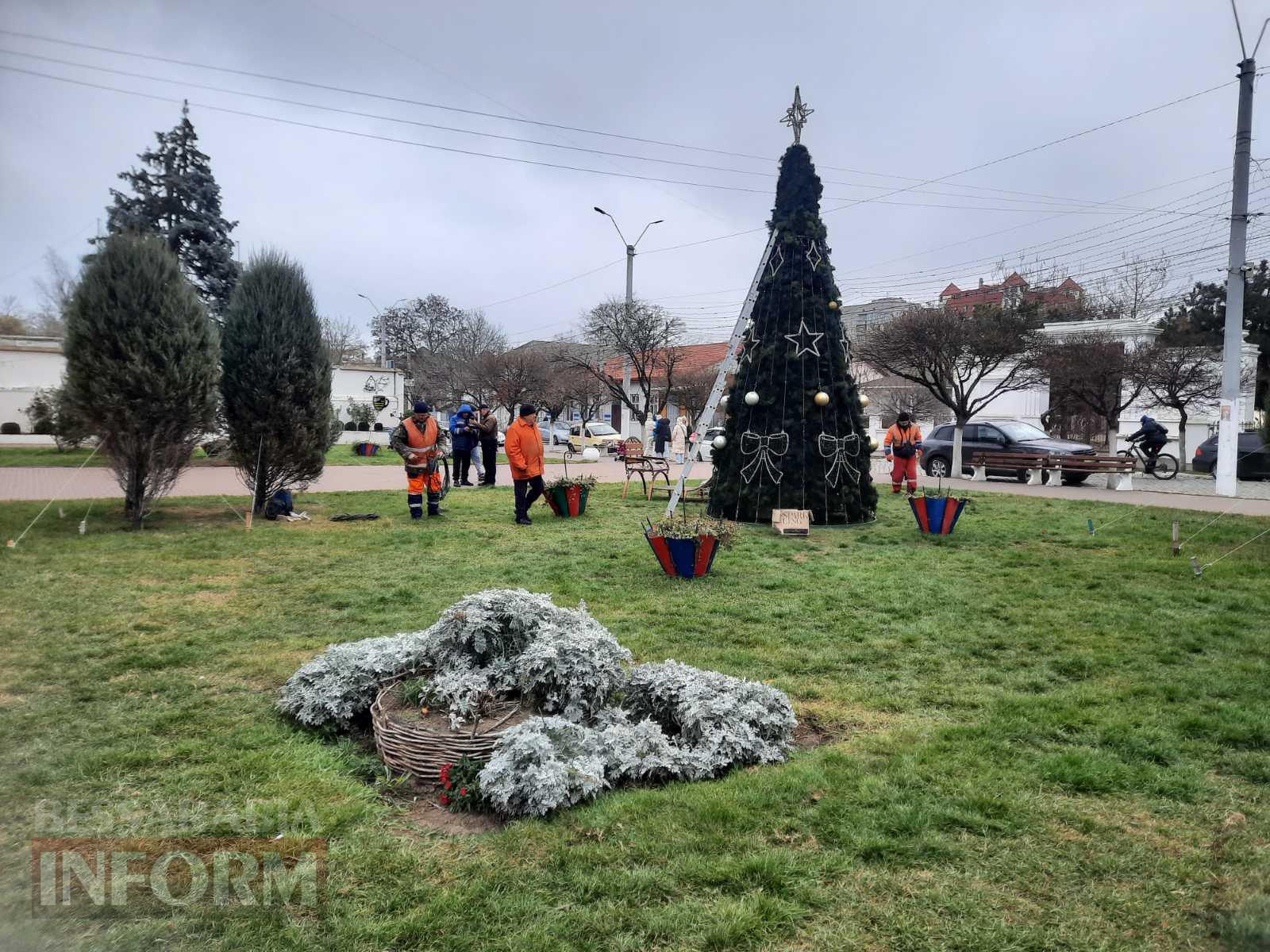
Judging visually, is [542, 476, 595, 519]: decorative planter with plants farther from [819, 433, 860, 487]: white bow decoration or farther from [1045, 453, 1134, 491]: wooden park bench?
[1045, 453, 1134, 491]: wooden park bench

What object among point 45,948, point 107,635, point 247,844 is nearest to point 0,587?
point 107,635

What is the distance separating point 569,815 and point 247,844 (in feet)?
3.65

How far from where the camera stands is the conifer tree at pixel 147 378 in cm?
780

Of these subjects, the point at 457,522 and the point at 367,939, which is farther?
the point at 457,522

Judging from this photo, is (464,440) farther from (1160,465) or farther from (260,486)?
(1160,465)

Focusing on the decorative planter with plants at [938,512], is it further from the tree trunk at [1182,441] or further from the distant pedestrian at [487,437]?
the tree trunk at [1182,441]

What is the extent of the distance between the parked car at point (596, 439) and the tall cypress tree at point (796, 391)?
20459mm

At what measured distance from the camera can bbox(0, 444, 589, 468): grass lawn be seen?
1000cm

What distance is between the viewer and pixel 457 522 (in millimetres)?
10711

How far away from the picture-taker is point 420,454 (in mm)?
10953

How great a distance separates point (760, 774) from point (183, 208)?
13.6 feet

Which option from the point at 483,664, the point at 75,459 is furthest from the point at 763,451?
the point at 75,459

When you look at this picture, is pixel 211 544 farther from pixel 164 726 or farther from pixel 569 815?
pixel 569 815

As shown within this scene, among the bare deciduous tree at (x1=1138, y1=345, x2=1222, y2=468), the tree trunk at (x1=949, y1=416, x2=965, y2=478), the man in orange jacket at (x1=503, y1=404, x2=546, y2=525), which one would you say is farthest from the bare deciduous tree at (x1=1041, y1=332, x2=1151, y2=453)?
the man in orange jacket at (x1=503, y1=404, x2=546, y2=525)
